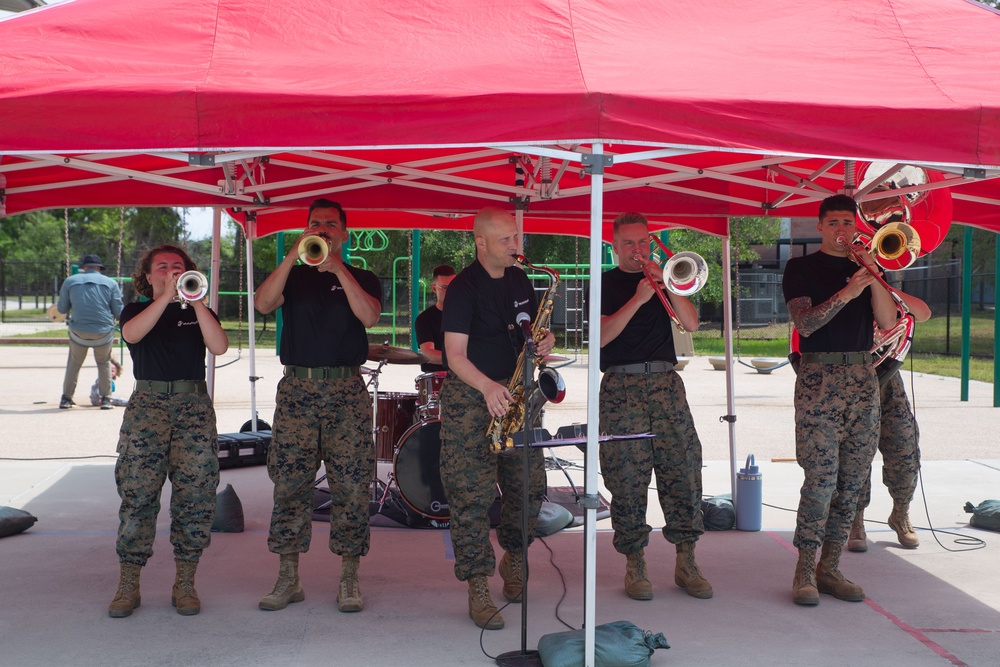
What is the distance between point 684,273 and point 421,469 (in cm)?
240

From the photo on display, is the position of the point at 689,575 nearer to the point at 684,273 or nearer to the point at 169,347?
the point at 684,273

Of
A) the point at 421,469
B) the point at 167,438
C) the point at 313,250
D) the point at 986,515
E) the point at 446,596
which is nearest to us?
the point at 313,250

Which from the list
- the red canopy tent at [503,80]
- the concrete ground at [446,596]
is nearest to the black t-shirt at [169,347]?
the red canopy tent at [503,80]

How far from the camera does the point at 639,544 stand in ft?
15.5

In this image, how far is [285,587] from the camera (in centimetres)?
451

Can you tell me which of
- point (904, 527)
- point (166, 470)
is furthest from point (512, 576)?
point (904, 527)

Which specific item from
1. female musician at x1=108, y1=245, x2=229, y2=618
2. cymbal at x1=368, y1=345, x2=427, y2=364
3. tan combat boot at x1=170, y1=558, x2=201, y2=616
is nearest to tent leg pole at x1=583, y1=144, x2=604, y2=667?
female musician at x1=108, y1=245, x2=229, y2=618

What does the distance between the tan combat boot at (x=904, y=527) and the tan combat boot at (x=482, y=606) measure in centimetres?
284

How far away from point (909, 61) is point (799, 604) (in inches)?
103

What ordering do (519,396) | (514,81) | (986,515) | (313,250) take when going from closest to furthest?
(514,81) → (519,396) → (313,250) → (986,515)

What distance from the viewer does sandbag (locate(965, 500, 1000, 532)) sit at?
6.16 meters

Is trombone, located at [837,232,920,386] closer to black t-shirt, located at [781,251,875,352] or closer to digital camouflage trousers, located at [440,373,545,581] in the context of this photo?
black t-shirt, located at [781,251,875,352]

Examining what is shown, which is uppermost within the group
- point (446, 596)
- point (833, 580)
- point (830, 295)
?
point (830, 295)

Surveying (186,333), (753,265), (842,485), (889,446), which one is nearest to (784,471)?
(889,446)
